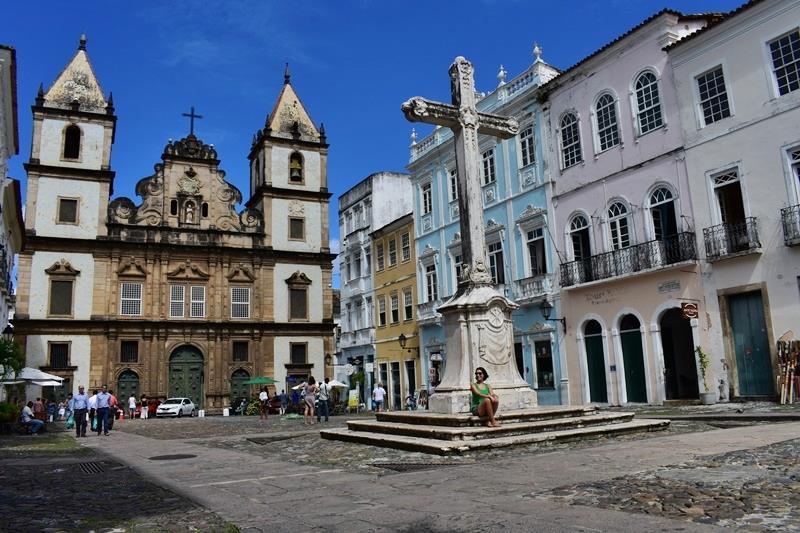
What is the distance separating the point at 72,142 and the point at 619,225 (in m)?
29.9

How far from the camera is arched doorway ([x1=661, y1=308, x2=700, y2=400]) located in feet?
69.2

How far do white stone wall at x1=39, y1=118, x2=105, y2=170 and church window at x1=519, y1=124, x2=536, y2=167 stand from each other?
938 inches

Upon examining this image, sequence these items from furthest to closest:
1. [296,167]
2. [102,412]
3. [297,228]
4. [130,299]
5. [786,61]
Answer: [296,167], [297,228], [130,299], [102,412], [786,61]

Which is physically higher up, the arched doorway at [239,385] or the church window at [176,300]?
the church window at [176,300]

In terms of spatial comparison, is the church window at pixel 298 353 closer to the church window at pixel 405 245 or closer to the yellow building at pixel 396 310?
the yellow building at pixel 396 310

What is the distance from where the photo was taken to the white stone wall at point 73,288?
113 ft

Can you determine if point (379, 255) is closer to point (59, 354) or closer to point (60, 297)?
point (60, 297)

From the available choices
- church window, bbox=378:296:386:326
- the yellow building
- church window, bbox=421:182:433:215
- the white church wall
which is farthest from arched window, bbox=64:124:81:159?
church window, bbox=421:182:433:215

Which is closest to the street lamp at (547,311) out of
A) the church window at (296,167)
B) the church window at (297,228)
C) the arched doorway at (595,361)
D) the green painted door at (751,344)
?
the arched doorway at (595,361)

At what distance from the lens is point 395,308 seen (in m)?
35.7

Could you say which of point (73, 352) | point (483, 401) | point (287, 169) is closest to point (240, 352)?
point (73, 352)

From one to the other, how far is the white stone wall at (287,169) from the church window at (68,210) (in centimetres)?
1100

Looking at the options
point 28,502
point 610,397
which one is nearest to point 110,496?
point 28,502

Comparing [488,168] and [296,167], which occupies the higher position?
[296,167]
